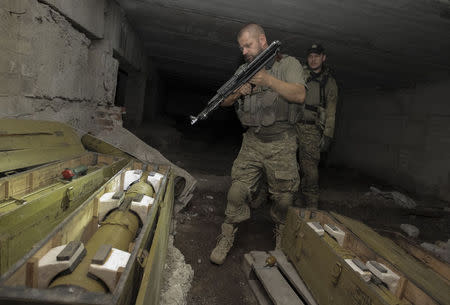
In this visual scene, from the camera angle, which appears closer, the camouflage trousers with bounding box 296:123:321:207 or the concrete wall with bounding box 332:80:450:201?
the camouflage trousers with bounding box 296:123:321:207

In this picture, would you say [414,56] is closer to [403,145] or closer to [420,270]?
[403,145]

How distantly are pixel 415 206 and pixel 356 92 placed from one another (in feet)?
13.5

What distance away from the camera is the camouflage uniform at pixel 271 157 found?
2.49 metres

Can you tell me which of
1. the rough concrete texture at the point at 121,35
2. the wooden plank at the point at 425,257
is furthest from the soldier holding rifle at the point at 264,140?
the rough concrete texture at the point at 121,35

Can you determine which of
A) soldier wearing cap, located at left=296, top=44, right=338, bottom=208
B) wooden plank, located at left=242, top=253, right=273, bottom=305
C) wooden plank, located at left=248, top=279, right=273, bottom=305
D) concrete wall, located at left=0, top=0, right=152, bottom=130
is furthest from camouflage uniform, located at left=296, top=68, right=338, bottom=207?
concrete wall, located at left=0, top=0, right=152, bottom=130

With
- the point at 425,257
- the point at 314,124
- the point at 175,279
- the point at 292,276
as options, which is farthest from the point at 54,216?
the point at 314,124

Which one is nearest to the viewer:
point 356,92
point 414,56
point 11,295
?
point 11,295

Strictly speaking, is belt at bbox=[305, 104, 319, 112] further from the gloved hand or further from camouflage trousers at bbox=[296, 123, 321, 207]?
the gloved hand

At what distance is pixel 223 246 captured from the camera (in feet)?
8.23

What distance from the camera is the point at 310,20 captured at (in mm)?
3723

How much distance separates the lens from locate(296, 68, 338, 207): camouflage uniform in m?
3.70

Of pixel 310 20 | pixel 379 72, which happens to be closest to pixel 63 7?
pixel 310 20

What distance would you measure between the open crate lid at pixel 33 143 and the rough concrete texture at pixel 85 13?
3.53ft

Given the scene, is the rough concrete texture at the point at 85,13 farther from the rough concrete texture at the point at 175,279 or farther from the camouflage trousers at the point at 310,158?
the camouflage trousers at the point at 310,158
